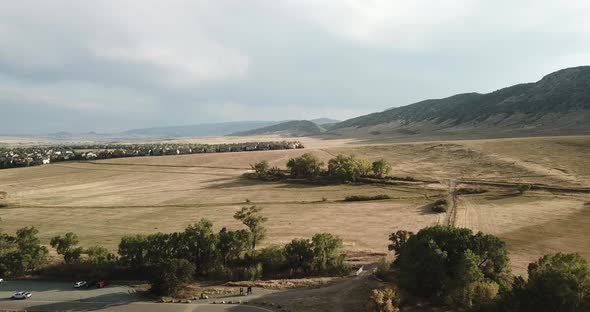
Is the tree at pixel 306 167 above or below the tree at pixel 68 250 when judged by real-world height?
above

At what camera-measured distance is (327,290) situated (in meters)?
44.2

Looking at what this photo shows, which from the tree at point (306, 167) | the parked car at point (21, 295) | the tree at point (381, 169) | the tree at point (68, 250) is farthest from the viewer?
Answer: the tree at point (306, 167)

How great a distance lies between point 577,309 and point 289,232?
1637 inches

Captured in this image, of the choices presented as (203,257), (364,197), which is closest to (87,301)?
(203,257)

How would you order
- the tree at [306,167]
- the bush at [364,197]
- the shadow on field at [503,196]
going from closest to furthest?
1. the shadow on field at [503,196]
2. the bush at [364,197]
3. the tree at [306,167]

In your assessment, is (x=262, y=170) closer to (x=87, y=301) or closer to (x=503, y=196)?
(x=503, y=196)

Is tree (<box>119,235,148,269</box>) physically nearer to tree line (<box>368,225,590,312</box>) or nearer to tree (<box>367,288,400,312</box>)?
tree (<box>367,288,400,312</box>)

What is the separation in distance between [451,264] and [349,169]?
75.6m

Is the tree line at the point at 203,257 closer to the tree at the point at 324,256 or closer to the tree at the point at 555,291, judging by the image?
the tree at the point at 324,256

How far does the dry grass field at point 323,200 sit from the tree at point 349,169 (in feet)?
20.4

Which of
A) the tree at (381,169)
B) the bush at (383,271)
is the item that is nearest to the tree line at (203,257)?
the bush at (383,271)

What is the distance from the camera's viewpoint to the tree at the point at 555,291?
32.5 m

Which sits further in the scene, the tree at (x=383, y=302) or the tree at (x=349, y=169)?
the tree at (x=349, y=169)

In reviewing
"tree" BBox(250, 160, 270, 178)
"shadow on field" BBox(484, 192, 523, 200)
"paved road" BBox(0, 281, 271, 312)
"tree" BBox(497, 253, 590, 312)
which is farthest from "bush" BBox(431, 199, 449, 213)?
"tree" BBox(250, 160, 270, 178)
